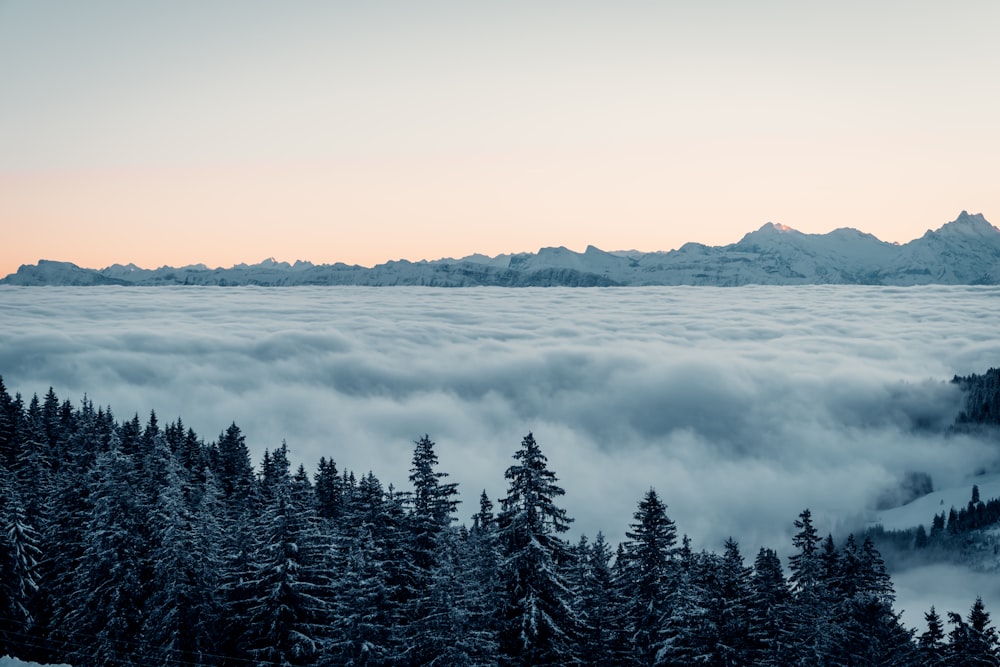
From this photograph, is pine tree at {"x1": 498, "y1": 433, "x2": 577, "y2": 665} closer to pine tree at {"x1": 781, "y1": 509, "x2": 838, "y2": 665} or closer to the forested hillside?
the forested hillside

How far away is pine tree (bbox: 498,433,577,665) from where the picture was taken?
1037 inches

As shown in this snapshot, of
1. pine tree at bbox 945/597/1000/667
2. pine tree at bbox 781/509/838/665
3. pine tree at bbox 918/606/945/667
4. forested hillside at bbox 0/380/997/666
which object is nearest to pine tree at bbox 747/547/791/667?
forested hillside at bbox 0/380/997/666

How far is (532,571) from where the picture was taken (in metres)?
26.5

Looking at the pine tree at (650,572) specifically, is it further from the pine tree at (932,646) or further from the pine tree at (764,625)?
the pine tree at (932,646)

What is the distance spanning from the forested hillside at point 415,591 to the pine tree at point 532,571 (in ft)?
0.24

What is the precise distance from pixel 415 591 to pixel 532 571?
9743mm

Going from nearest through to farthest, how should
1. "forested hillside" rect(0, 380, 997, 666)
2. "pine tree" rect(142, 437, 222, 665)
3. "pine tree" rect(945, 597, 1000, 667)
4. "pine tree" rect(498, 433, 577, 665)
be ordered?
"pine tree" rect(498, 433, 577, 665)
"forested hillside" rect(0, 380, 997, 666)
"pine tree" rect(142, 437, 222, 665)
"pine tree" rect(945, 597, 1000, 667)

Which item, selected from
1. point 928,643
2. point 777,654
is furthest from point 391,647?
A: point 928,643

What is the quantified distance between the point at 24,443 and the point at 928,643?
73249 mm

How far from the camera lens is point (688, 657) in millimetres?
32312

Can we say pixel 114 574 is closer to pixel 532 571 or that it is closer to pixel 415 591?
pixel 415 591

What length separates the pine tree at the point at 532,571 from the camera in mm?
26328

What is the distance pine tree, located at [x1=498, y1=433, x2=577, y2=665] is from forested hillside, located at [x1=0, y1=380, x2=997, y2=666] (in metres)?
0.07

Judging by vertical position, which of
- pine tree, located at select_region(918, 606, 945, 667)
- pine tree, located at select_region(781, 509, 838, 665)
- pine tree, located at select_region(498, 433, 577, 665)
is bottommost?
pine tree, located at select_region(918, 606, 945, 667)
